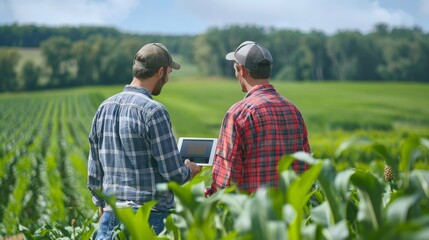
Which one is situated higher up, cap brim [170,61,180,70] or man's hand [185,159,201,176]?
cap brim [170,61,180,70]

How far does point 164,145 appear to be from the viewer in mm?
3127

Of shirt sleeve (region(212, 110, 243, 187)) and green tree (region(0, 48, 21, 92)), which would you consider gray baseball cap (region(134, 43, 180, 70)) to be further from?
green tree (region(0, 48, 21, 92))

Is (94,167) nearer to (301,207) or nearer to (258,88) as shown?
(258,88)

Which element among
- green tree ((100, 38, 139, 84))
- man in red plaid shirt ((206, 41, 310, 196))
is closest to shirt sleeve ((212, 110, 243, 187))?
man in red plaid shirt ((206, 41, 310, 196))

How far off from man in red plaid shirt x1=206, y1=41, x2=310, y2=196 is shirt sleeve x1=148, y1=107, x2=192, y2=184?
0.19 m

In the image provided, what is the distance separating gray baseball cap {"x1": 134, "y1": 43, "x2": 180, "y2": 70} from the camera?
3.25m

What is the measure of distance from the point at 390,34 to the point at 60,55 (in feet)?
155

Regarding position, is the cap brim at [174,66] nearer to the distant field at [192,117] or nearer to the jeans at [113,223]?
the jeans at [113,223]

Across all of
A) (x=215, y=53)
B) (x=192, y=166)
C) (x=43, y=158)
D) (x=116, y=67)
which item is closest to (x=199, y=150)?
(x=192, y=166)

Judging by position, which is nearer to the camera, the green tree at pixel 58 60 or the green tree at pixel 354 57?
the green tree at pixel 58 60

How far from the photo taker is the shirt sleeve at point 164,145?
312cm

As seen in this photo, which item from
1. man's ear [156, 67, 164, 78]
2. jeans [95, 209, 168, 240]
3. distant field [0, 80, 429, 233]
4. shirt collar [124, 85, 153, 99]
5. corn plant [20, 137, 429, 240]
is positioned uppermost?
man's ear [156, 67, 164, 78]

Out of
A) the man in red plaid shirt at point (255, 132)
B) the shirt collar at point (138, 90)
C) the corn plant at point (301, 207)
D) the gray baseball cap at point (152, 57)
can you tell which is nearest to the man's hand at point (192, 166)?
the man in red plaid shirt at point (255, 132)

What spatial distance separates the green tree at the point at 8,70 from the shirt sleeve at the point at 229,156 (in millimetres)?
59819
